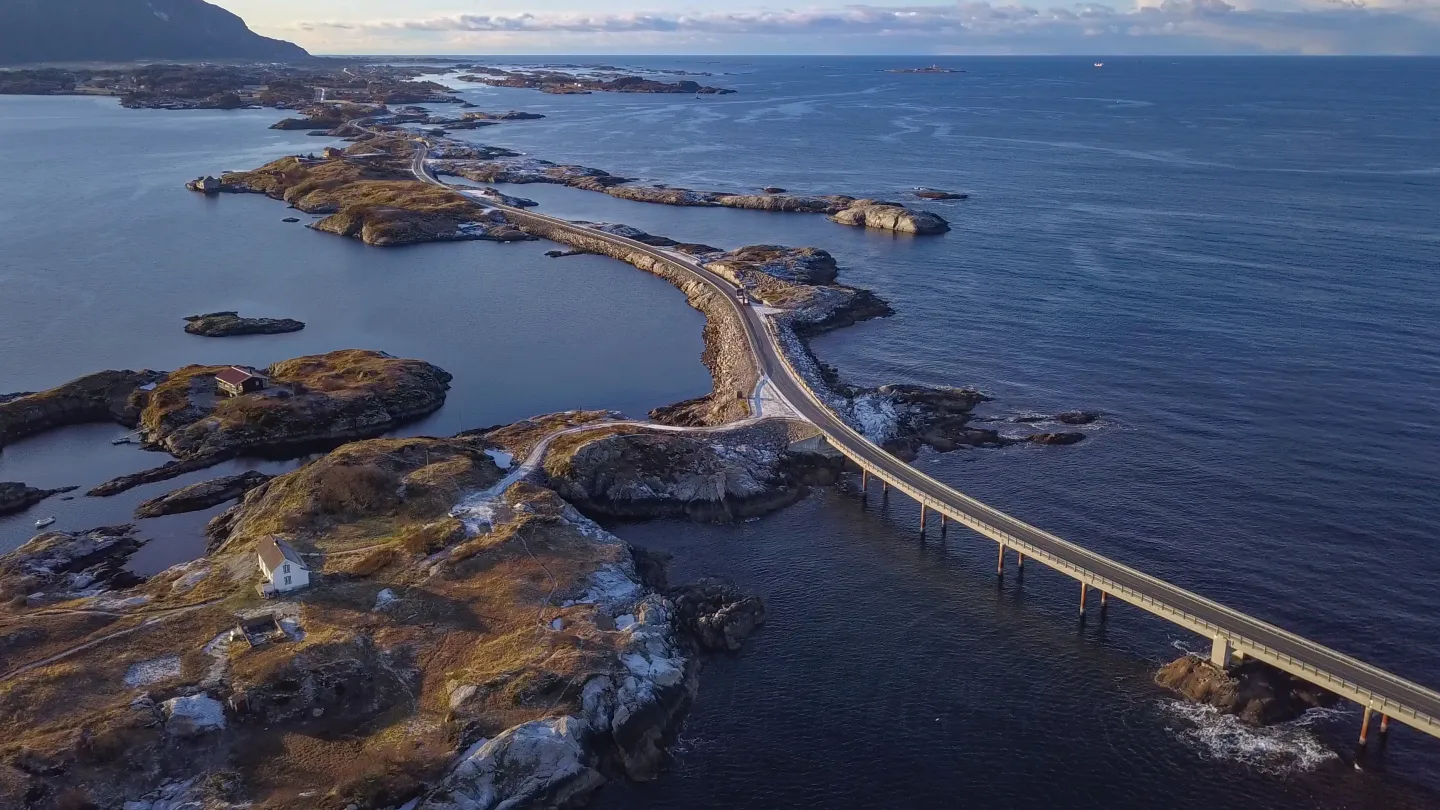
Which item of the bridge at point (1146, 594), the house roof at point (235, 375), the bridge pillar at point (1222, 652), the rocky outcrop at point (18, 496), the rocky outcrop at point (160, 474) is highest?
the house roof at point (235, 375)

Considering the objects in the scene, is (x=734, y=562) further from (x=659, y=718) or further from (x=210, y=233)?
(x=210, y=233)

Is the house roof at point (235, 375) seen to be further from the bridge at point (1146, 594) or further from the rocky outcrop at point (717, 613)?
the rocky outcrop at point (717, 613)

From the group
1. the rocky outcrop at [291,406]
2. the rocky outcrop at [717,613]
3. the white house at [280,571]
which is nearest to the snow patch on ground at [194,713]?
the white house at [280,571]

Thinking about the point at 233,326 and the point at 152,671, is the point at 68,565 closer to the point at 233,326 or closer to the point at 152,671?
the point at 152,671

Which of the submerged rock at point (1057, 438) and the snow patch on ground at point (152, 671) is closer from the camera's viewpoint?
the snow patch on ground at point (152, 671)

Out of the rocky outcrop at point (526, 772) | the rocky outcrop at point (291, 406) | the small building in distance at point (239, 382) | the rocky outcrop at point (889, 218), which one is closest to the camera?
the rocky outcrop at point (526, 772)

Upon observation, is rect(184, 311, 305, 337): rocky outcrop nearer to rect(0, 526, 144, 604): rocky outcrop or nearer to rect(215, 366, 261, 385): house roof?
rect(215, 366, 261, 385): house roof

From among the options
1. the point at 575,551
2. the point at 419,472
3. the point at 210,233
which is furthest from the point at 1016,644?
the point at 210,233

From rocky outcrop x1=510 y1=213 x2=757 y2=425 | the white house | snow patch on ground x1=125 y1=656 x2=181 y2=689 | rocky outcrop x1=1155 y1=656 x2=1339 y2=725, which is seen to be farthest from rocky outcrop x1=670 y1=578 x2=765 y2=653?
snow patch on ground x1=125 y1=656 x2=181 y2=689
